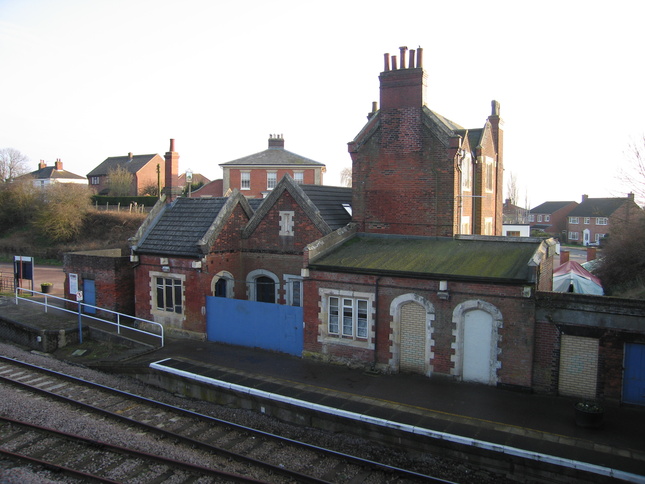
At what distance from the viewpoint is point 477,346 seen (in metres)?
15.0

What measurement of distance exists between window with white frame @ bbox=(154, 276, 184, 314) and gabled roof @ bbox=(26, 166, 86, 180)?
75.6 metres

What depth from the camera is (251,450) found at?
1192 cm

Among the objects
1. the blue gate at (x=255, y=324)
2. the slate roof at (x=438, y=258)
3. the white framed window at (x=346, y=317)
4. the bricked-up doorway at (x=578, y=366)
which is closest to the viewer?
the bricked-up doorway at (x=578, y=366)

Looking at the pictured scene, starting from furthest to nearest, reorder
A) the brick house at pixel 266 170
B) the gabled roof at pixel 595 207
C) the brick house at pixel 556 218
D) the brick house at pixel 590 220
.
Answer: the brick house at pixel 556 218 → the brick house at pixel 590 220 → the gabled roof at pixel 595 207 → the brick house at pixel 266 170

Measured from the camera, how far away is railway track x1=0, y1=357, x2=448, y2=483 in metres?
10.8

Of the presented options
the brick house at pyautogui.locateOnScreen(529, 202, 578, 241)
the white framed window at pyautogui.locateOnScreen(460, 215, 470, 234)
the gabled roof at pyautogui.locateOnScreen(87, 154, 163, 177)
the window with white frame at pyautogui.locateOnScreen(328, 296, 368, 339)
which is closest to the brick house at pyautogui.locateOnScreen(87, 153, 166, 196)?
the gabled roof at pyautogui.locateOnScreen(87, 154, 163, 177)

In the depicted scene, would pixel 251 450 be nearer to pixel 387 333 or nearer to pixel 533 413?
pixel 387 333

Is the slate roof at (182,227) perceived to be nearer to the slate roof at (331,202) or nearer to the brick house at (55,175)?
the slate roof at (331,202)

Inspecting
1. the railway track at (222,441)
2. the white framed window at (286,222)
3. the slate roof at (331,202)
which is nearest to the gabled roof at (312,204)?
the slate roof at (331,202)

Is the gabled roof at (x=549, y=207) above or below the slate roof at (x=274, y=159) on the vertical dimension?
below

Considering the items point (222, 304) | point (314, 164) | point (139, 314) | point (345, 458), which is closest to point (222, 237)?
point (222, 304)

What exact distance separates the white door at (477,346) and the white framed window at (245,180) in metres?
38.8

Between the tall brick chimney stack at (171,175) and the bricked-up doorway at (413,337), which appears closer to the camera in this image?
the bricked-up doorway at (413,337)

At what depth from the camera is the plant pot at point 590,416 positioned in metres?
11.8
